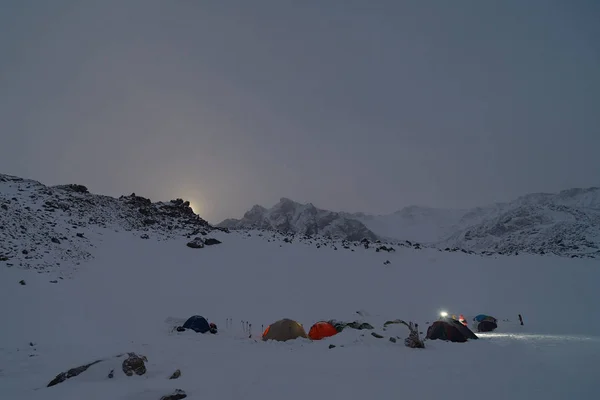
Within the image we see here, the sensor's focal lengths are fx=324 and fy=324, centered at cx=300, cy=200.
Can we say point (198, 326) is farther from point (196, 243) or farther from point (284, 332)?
point (196, 243)

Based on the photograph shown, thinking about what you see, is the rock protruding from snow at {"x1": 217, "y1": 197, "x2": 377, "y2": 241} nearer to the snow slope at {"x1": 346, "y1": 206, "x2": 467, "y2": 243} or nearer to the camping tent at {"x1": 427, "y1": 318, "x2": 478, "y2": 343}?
the snow slope at {"x1": 346, "y1": 206, "x2": 467, "y2": 243}

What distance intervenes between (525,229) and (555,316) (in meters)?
49.6

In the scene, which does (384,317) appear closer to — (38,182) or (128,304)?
(128,304)

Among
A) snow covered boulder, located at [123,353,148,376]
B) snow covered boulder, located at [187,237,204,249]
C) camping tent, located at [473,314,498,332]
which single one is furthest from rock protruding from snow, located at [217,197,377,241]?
snow covered boulder, located at [123,353,148,376]

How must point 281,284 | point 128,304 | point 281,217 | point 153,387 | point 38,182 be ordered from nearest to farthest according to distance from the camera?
point 153,387
point 128,304
point 281,284
point 38,182
point 281,217

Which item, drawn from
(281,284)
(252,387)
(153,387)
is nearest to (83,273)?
(281,284)

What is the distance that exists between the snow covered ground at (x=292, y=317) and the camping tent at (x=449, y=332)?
1.22 metres

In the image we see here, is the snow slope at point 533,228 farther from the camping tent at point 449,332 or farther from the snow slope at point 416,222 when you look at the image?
the camping tent at point 449,332

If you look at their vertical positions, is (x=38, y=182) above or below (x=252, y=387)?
above

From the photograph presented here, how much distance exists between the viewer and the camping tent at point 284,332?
16.1 m

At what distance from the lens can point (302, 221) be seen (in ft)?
235

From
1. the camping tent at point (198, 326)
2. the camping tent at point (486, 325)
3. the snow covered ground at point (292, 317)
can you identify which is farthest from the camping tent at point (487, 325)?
the camping tent at point (198, 326)

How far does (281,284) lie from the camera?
26781mm

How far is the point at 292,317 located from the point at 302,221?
165 feet
